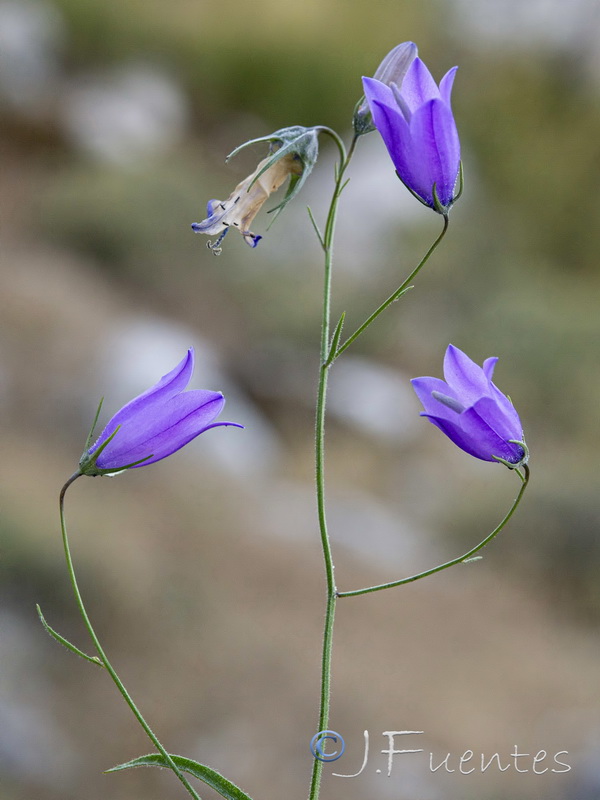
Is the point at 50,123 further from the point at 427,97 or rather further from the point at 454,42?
the point at 427,97

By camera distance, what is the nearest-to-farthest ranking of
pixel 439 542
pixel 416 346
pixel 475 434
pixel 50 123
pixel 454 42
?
1. pixel 475 434
2. pixel 439 542
3. pixel 416 346
4. pixel 50 123
5. pixel 454 42

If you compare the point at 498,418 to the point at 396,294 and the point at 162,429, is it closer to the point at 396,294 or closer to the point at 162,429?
the point at 396,294

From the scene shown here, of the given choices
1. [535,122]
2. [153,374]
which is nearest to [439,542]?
[153,374]

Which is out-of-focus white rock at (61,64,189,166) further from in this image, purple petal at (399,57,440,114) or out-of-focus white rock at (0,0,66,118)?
purple petal at (399,57,440,114)

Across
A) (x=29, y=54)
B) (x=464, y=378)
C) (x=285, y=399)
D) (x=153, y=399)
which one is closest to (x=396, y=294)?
(x=464, y=378)

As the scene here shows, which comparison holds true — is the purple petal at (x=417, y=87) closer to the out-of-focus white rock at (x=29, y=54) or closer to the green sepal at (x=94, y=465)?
the green sepal at (x=94, y=465)

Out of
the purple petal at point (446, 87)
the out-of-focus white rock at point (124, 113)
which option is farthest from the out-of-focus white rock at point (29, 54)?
the purple petal at point (446, 87)
